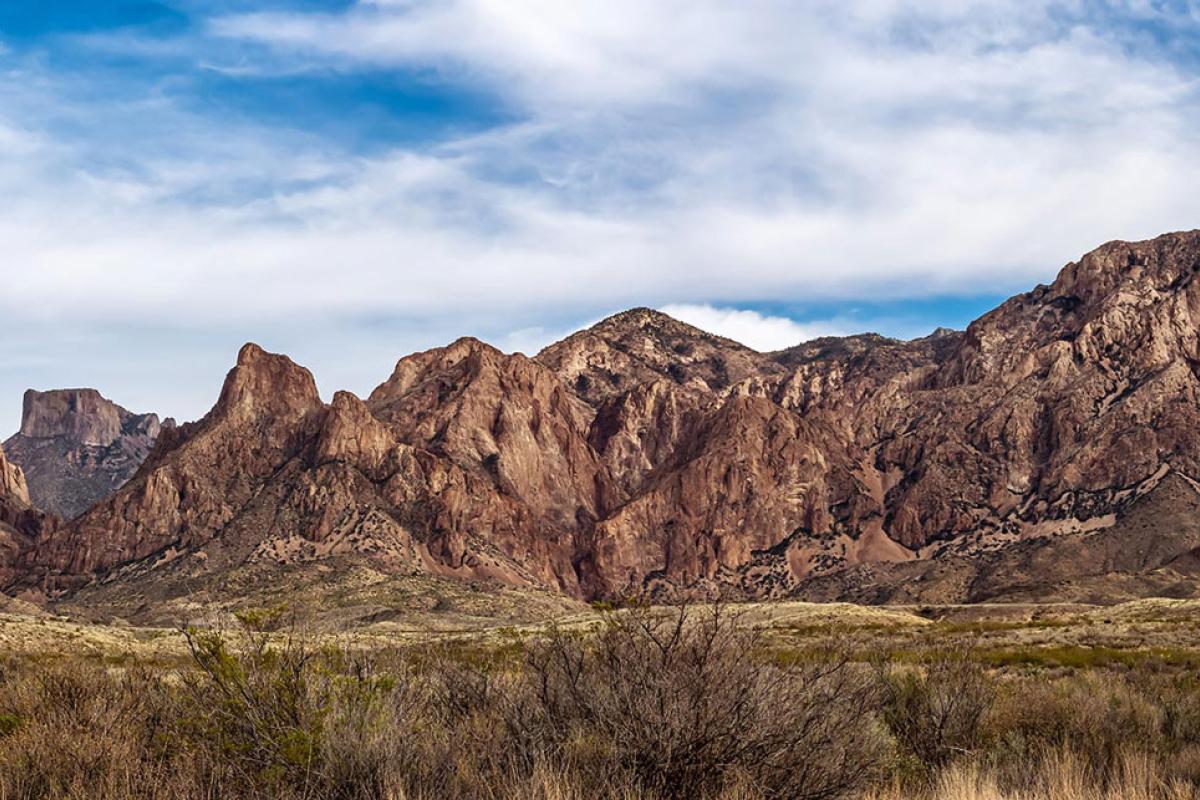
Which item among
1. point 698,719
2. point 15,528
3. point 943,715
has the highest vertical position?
point 698,719

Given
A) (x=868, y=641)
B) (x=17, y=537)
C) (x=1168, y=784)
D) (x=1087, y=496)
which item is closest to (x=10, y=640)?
(x=868, y=641)

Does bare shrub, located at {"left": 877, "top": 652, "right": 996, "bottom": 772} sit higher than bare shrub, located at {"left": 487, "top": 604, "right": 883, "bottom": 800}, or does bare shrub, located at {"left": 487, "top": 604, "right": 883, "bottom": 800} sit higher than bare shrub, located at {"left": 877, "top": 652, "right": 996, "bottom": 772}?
bare shrub, located at {"left": 487, "top": 604, "right": 883, "bottom": 800}

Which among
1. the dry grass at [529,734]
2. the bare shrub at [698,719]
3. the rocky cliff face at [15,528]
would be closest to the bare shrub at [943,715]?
the dry grass at [529,734]

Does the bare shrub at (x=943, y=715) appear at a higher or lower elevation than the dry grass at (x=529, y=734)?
lower

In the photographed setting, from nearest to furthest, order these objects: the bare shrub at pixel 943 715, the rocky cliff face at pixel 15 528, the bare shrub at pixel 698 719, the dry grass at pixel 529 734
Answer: the dry grass at pixel 529 734
the bare shrub at pixel 698 719
the bare shrub at pixel 943 715
the rocky cliff face at pixel 15 528

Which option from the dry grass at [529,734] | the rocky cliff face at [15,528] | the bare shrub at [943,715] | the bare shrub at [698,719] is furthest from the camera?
the rocky cliff face at [15,528]

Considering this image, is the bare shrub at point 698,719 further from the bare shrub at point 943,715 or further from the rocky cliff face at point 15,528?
the rocky cliff face at point 15,528

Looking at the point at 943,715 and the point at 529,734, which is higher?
the point at 529,734

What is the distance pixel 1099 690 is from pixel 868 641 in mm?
28783

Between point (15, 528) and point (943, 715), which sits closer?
point (943, 715)

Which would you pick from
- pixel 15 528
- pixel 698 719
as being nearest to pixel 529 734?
pixel 698 719

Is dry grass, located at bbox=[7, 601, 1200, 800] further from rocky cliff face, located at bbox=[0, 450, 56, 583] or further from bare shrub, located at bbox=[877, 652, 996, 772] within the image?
rocky cliff face, located at bbox=[0, 450, 56, 583]

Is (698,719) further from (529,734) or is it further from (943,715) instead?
(943,715)

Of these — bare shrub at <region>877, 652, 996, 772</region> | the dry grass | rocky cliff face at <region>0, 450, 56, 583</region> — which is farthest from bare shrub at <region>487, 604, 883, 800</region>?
rocky cliff face at <region>0, 450, 56, 583</region>
